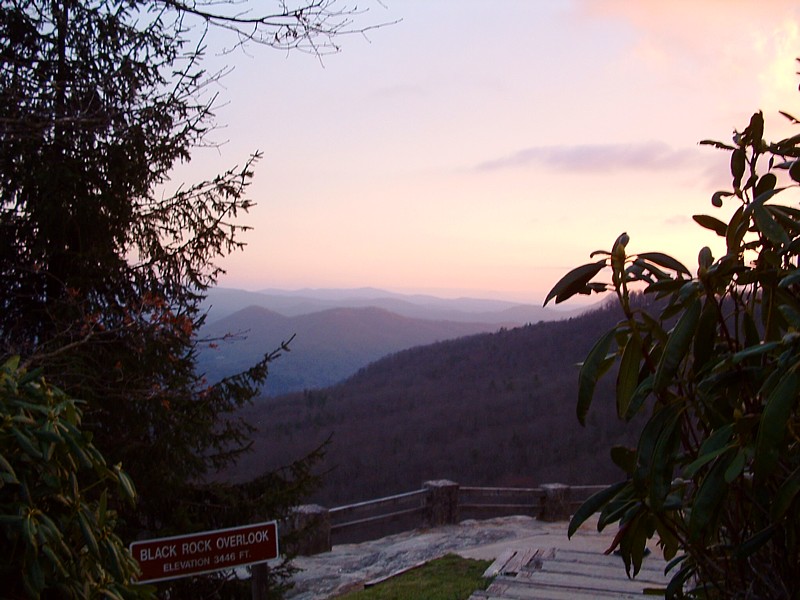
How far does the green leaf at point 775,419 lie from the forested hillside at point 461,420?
20.1m

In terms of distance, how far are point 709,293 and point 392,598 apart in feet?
13.8

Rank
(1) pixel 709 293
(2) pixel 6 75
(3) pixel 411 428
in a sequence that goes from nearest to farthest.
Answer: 1. (1) pixel 709 293
2. (2) pixel 6 75
3. (3) pixel 411 428

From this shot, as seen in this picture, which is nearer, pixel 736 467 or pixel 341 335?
pixel 736 467

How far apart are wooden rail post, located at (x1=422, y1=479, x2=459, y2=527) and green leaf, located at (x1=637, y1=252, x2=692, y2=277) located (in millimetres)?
7460

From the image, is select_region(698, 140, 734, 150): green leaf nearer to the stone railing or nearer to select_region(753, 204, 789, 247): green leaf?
select_region(753, 204, 789, 247): green leaf

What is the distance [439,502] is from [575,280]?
7.57 metres

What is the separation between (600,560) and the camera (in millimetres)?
6023

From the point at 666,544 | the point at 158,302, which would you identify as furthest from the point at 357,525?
the point at 666,544

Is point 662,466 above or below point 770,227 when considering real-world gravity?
below

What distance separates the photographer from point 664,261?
2.21 m

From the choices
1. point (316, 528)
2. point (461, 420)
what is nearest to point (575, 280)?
point (316, 528)

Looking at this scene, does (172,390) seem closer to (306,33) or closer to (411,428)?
(306,33)

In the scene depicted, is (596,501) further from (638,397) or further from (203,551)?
(203,551)

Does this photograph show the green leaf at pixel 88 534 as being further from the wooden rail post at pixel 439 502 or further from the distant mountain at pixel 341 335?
the distant mountain at pixel 341 335
